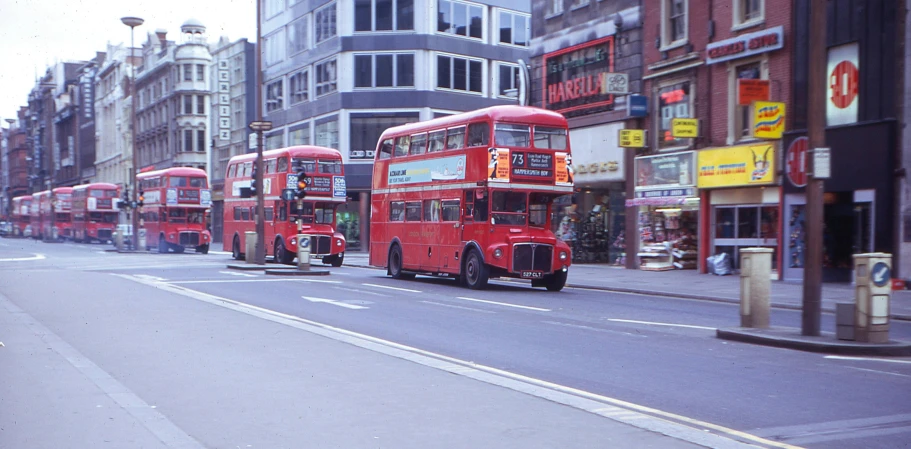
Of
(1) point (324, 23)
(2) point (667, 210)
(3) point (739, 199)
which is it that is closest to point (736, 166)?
(3) point (739, 199)

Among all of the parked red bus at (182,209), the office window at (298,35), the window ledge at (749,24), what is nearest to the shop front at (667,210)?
the window ledge at (749,24)

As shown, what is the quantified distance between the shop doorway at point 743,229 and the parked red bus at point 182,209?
2994 cm

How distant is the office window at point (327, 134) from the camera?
54.9 metres

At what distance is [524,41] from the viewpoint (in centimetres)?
5875

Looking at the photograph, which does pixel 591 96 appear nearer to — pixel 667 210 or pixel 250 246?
pixel 667 210

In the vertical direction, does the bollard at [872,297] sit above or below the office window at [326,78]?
below

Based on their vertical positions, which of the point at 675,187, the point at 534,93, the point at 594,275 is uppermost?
the point at 534,93

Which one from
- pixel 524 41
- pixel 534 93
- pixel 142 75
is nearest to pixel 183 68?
pixel 142 75

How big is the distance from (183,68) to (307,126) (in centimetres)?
2878

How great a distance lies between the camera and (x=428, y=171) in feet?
85.9

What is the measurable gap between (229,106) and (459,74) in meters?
23.9

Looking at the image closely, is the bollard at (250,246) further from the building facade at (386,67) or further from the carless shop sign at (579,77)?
the building facade at (386,67)

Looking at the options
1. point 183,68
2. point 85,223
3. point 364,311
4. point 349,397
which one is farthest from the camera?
point 183,68

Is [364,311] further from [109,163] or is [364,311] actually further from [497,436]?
[109,163]
